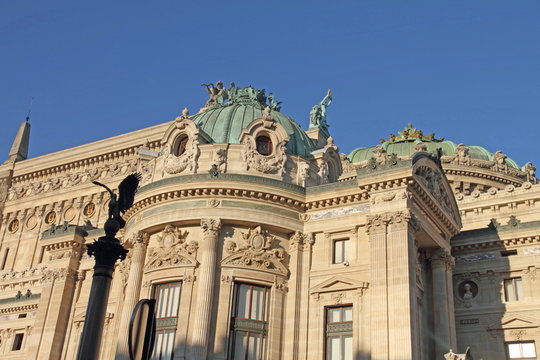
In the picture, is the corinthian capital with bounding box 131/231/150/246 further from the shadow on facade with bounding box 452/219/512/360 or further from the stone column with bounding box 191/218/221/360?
the shadow on facade with bounding box 452/219/512/360

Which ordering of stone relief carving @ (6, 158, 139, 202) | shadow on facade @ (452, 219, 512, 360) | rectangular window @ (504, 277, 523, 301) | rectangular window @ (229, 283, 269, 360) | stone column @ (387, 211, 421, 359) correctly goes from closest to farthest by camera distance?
stone column @ (387, 211, 421, 359) → rectangular window @ (229, 283, 269, 360) → shadow on facade @ (452, 219, 512, 360) → rectangular window @ (504, 277, 523, 301) → stone relief carving @ (6, 158, 139, 202)

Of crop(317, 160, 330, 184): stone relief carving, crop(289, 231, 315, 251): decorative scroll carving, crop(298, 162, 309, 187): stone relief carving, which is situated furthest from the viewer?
crop(317, 160, 330, 184): stone relief carving

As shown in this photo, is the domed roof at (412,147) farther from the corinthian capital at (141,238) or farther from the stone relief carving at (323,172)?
the corinthian capital at (141,238)

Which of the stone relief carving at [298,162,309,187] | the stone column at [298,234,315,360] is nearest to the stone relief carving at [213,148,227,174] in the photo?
the stone relief carving at [298,162,309,187]

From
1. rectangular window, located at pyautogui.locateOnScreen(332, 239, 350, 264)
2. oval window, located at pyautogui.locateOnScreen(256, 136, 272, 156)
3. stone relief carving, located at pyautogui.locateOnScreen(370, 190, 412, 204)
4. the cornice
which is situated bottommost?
the cornice

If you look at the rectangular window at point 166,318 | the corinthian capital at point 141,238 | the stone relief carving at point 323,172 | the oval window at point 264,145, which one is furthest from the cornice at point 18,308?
the stone relief carving at point 323,172

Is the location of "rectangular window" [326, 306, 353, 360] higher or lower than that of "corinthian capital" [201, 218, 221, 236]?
lower

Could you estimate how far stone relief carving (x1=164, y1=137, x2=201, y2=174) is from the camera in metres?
36.6

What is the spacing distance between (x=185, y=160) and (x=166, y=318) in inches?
345

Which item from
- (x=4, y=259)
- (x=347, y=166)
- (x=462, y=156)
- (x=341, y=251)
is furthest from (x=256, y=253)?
(x=4, y=259)

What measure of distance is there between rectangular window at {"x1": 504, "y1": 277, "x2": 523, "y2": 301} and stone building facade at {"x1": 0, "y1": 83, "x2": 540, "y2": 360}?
8 cm

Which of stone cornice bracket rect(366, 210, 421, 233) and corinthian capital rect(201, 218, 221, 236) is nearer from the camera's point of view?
stone cornice bracket rect(366, 210, 421, 233)

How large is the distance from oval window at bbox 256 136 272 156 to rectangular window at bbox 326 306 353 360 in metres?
9.82

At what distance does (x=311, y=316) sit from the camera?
3266 centimetres
